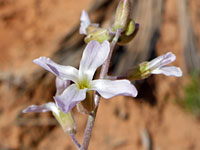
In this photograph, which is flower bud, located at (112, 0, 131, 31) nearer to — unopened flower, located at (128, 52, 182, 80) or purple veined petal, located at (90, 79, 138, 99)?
unopened flower, located at (128, 52, 182, 80)

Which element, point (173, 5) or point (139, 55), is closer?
point (139, 55)

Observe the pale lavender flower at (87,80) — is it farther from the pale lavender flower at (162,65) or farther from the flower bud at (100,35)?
the pale lavender flower at (162,65)

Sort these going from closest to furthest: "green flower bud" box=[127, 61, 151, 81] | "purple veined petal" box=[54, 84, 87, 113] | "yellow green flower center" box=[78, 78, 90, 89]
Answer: "purple veined petal" box=[54, 84, 87, 113] → "yellow green flower center" box=[78, 78, 90, 89] → "green flower bud" box=[127, 61, 151, 81]

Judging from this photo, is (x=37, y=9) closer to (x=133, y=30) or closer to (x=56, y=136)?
(x=56, y=136)

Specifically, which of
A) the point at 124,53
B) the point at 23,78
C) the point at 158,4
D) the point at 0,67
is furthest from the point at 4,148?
the point at 158,4

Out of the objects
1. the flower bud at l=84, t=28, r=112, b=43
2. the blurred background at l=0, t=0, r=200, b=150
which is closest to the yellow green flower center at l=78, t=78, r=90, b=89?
the flower bud at l=84, t=28, r=112, b=43

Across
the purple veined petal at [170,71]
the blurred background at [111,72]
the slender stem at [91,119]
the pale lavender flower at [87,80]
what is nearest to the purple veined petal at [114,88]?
the pale lavender flower at [87,80]
